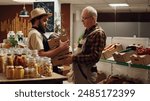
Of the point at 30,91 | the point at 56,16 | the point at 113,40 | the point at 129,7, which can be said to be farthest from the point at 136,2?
the point at 30,91

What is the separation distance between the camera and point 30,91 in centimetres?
112

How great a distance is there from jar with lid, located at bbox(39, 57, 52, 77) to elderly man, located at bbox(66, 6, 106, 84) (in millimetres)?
155

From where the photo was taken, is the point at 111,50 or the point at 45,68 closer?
the point at 45,68

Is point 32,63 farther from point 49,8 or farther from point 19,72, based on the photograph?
point 49,8

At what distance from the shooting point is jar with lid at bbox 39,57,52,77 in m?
1.56

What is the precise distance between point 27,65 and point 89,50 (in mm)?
357

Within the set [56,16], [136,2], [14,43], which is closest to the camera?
[14,43]

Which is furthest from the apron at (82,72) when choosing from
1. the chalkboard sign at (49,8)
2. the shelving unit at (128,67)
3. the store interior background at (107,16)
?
the store interior background at (107,16)

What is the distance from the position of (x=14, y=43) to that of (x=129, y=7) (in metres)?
4.02

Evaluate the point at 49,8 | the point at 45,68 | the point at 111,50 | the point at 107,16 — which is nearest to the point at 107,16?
the point at 107,16

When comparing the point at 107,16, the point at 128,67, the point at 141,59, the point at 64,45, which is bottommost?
the point at 128,67

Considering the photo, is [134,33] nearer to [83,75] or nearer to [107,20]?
[107,20]

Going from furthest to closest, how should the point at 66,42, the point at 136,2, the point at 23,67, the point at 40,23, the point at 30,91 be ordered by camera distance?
the point at 136,2
the point at 40,23
the point at 66,42
the point at 23,67
the point at 30,91

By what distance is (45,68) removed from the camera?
156 centimetres
